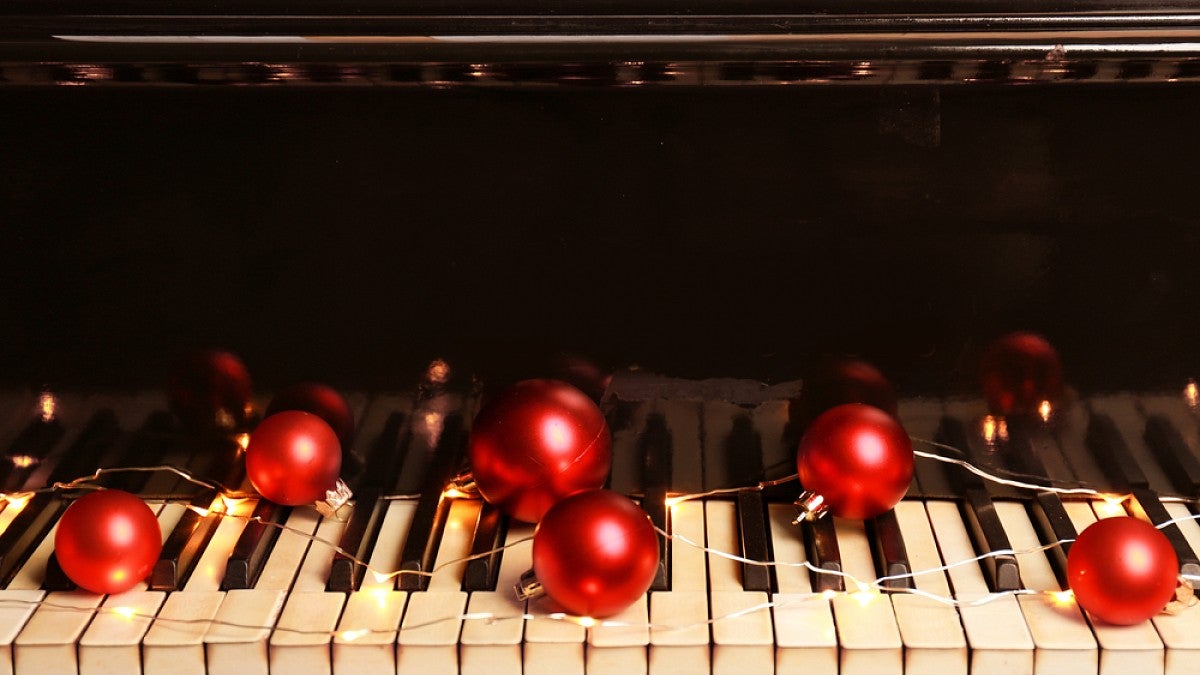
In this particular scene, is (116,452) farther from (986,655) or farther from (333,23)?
(986,655)

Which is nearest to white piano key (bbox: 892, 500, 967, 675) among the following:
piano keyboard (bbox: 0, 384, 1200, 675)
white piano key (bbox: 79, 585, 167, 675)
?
piano keyboard (bbox: 0, 384, 1200, 675)

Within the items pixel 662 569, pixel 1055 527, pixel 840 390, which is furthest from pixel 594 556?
pixel 1055 527

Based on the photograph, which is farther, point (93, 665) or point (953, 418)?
point (953, 418)

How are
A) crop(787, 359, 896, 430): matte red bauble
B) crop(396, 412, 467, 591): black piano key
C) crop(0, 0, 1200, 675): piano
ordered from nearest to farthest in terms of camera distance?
crop(0, 0, 1200, 675): piano, crop(396, 412, 467, 591): black piano key, crop(787, 359, 896, 430): matte red bauble

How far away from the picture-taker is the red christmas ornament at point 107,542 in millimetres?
934

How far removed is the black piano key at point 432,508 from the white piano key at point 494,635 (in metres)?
0.06

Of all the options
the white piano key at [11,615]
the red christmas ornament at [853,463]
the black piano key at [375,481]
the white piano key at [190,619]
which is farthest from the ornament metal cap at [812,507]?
the white piano key at [11,615]

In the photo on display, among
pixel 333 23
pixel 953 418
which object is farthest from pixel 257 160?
pixel 953 418

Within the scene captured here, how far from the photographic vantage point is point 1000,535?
3.29 ft

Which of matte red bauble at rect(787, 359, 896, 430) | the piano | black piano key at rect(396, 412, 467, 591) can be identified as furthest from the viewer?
matte red bauble at rect(787, 359, 896, 430)

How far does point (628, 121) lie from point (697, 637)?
0.42 meters

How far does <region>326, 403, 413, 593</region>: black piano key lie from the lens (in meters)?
1.03

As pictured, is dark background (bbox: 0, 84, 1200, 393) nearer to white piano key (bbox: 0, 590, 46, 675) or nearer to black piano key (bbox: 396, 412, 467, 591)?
black piano key (bbox: 396, 412, 467, 591)

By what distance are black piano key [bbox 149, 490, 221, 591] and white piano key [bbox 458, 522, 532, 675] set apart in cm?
25
